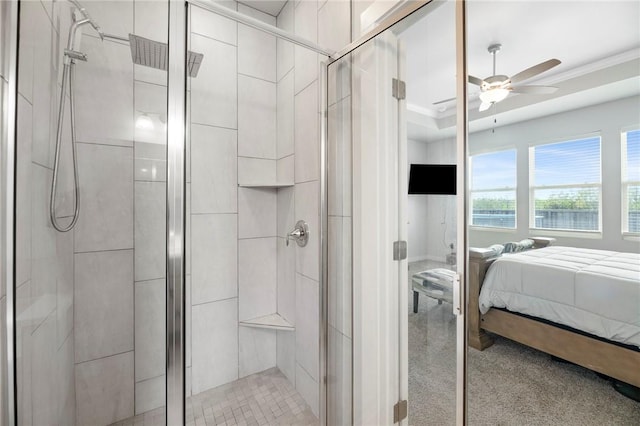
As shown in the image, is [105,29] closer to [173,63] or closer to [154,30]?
[154,30]

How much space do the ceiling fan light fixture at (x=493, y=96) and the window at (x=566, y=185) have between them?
193 millimetres

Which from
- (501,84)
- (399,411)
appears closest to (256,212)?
(399,411)

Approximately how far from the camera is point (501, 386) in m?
0.86

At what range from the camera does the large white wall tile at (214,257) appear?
4.75 ft

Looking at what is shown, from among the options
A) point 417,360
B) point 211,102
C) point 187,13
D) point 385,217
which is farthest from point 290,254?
point 187,13

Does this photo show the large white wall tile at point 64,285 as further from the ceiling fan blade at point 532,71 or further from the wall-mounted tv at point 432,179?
the ceiling fan blade at point 532,71

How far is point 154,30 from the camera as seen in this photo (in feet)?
3.63

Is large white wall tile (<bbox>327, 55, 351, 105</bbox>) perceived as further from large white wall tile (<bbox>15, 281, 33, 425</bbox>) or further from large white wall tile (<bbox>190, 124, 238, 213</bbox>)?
large white wall tile (<bbox>15, 281, 33, 425</bbox>)

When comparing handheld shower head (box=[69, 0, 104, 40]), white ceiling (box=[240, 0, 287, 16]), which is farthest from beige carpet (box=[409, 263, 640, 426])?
white ceiling (box=[240, 0, 287, 16])

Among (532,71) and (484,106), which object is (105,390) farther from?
(532,71)

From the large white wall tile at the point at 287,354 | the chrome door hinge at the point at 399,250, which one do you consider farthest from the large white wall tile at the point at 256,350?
the chrome door hinge at the point at 399,250

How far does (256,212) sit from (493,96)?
4.39ft

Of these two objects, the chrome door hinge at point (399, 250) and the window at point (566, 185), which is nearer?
the window at point (566, 185)

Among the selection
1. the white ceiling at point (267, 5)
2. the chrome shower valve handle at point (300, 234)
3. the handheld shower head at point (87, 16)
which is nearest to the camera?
the handheld shower head at point (87, 16)
